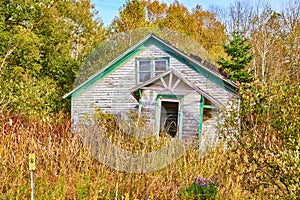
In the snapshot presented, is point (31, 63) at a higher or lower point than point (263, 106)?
higher

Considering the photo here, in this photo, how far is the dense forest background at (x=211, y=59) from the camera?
2.89 metres

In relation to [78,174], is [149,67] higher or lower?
higher

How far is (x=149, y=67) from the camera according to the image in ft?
38.8

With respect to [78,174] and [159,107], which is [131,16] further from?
[78,174]

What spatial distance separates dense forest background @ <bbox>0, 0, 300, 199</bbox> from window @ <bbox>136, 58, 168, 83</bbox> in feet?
11.1

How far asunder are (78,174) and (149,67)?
27.5 ft

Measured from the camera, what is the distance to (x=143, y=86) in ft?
32.1

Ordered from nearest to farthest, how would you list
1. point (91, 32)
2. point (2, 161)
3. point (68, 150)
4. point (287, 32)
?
1. point (2, 161)
2. point (68, 150)
3. point (91, 32)
4. point (287, 32)

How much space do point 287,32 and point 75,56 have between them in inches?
647

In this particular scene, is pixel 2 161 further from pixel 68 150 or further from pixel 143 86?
pixel 143 86

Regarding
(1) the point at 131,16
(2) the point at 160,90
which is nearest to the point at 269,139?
(2) the point at 160,90

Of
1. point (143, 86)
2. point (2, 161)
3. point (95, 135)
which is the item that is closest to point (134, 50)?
point (143, 86)

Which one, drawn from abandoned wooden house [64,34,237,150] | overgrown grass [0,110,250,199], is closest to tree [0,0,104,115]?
abandoned wooden house [64,34,237,150]

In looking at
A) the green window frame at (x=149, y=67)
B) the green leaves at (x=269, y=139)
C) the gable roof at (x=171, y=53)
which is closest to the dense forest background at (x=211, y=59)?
the green leaves at (x=269, y=139)
